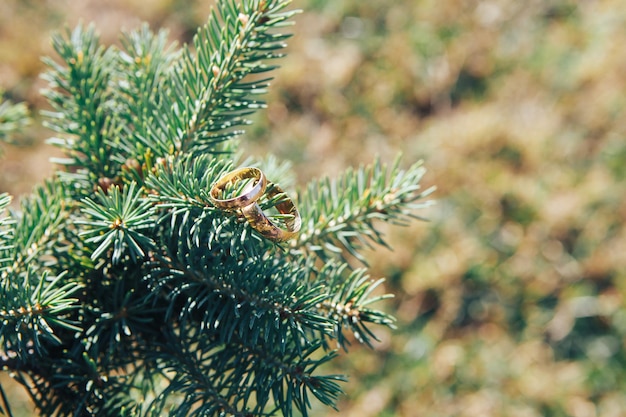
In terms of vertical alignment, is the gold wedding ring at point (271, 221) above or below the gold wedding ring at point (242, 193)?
below

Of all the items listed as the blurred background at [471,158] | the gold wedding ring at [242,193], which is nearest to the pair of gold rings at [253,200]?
the gold wedding ring at [242,193]

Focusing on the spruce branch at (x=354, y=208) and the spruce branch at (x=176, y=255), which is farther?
the spruce branch at (x=354, y=208)

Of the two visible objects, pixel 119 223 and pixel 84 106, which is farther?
pixel 84 106

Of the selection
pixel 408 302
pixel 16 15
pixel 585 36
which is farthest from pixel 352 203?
pixel 16 15

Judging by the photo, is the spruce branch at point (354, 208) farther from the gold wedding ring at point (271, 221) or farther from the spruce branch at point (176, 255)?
the gold wedding ring at point (271, 221)

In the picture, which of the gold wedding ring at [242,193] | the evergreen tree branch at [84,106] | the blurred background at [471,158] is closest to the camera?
the gold wedding ring at [242,193]

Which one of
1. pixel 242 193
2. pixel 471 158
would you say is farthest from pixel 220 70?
pixel 471 158

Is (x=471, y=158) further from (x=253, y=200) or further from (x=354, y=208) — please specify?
(x=253, y=200)

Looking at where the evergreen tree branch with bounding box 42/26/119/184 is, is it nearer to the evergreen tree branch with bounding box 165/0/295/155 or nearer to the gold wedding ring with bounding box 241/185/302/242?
the evergreen tree branch with bounding box 165/0/295/155

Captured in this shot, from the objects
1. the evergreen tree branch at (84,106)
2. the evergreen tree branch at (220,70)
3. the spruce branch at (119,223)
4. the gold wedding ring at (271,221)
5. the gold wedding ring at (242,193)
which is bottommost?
the gold wedding ring at (271,221)
